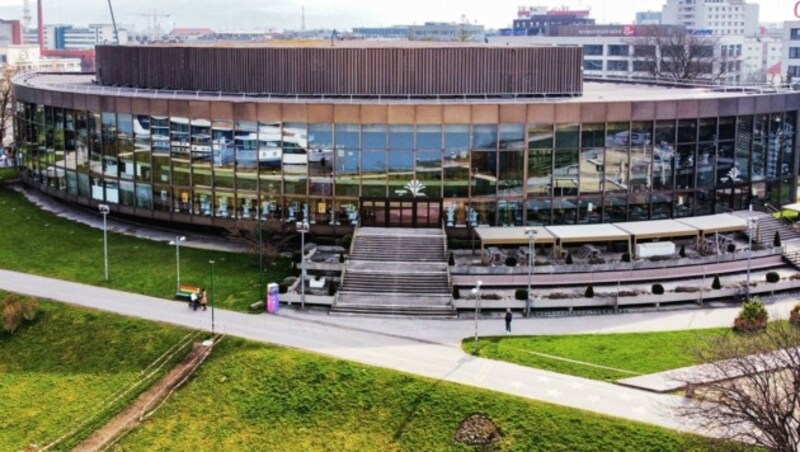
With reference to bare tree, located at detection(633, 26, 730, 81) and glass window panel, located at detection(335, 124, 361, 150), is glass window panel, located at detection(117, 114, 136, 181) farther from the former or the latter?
bare tree, located at detection(633, 26, 730, 81)

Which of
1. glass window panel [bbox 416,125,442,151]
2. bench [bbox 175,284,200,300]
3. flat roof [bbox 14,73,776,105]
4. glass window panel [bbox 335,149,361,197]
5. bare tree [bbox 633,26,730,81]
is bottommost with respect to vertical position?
bench [bbox 175,284,200,300]

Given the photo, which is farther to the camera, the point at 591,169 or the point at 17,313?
the point at 591,169

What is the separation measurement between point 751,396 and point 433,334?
54.3 ft

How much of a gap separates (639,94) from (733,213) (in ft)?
41.6

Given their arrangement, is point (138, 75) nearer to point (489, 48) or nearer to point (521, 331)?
point (489, 48)

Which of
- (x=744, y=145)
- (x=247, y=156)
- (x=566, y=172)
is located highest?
(x=744, y=145)

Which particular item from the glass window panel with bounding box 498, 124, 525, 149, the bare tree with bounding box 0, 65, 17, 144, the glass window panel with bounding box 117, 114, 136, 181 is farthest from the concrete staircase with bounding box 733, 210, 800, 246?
the bare tree with bounding box 0, 65, 17, 144

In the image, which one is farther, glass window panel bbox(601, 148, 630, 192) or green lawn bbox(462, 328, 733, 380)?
glass window panel bbox(601, 148, 630, 192)

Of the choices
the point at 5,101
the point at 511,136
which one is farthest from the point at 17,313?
the point at 5,101

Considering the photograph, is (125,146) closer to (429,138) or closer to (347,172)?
(347,172)

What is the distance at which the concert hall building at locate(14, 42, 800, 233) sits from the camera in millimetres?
59844

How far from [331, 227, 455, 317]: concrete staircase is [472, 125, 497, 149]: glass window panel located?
6225 millimetres

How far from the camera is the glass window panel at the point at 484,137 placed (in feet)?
195

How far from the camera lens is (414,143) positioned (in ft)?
195
